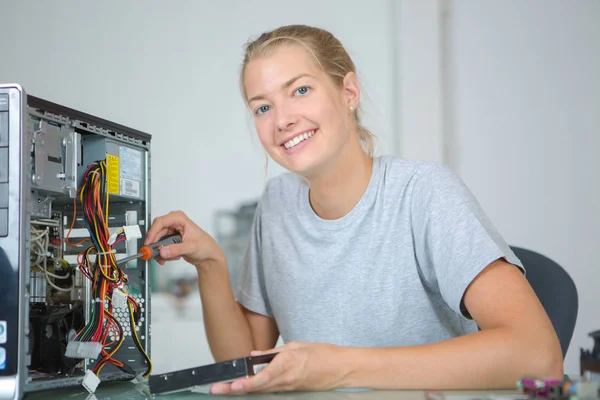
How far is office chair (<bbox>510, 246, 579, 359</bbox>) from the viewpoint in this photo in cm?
129

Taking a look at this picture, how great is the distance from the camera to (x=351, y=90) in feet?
4.93

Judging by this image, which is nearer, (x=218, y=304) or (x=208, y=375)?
(x=208, y=375)

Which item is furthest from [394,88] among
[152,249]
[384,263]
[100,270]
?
[100,270]

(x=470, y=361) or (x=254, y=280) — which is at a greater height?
(x=254, y=280)

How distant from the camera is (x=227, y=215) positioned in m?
2.97

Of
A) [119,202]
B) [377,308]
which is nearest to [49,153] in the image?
[119,202]

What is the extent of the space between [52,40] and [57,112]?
2.30m

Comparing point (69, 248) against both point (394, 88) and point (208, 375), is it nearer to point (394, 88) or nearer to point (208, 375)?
point (208, 375)

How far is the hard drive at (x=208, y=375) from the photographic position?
36.0 inches

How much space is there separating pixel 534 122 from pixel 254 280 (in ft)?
5.59

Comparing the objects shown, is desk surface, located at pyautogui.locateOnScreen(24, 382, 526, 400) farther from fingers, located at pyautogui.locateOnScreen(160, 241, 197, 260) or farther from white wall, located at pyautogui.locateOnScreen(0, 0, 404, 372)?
white wall, located at pyautogui.locateOnScreen(0, 0, 404, 372)

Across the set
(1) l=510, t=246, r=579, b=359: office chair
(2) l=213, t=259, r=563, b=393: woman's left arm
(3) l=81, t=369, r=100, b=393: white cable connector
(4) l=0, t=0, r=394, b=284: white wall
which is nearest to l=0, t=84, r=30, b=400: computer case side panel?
(3) l=81, t=369, r=100, b=393: white cable connector

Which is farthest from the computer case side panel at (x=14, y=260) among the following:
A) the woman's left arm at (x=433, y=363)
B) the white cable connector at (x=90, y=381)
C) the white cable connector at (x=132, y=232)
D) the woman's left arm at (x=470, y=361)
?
the woman's left arm at (x=470, y=361)

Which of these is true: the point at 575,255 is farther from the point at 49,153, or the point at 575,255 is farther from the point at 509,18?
the point at 49,153
